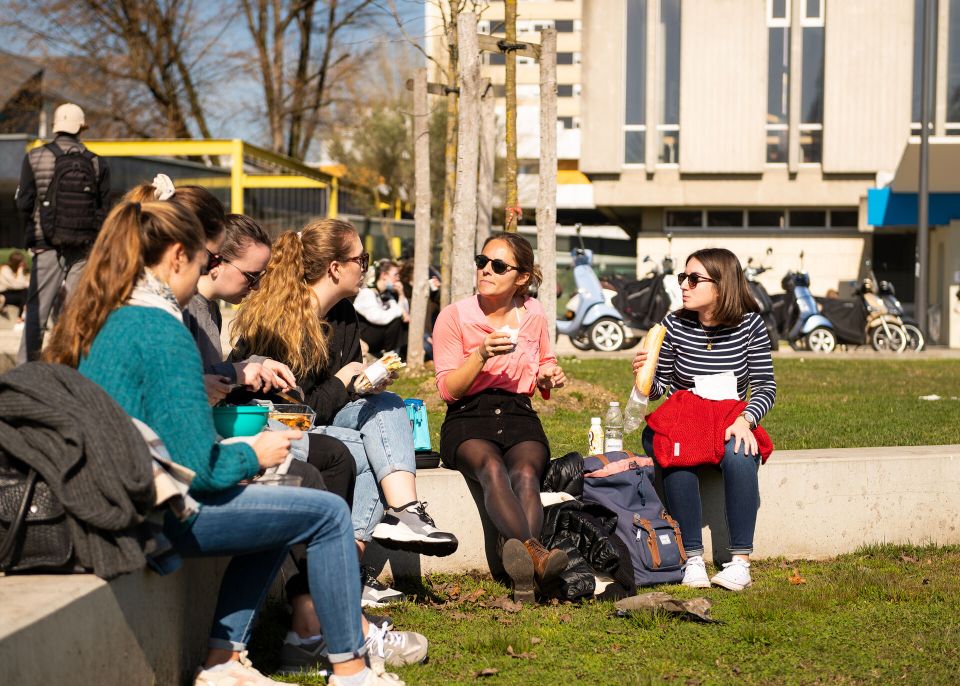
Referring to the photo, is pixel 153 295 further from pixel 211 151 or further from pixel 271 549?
pixel 211 151

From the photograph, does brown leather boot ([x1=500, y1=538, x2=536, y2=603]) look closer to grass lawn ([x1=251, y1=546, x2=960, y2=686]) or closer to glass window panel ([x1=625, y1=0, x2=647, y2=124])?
grass lawn ([x1=251, y1=546, x2=960, y2=686])

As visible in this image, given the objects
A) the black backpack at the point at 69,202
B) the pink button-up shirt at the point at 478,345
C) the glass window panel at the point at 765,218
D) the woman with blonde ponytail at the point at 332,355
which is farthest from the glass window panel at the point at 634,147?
the woman with blonde ponytail at the point at 332,355

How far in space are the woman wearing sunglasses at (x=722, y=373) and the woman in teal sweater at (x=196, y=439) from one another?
7.15ft

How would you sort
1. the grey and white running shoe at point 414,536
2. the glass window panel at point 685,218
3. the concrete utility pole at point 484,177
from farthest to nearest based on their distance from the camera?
1. the glass window panel at point 685,218
2. the concrete utility pole at point 484,177
3. the grey and white running shoe at point 414,536

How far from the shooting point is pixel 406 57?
159 ft

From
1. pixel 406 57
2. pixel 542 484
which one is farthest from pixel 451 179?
pixel 406 57

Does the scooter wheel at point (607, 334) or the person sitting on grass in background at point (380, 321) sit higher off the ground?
the person sitting on grass in background at point (380, 321)

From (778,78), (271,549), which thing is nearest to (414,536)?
(271,549)

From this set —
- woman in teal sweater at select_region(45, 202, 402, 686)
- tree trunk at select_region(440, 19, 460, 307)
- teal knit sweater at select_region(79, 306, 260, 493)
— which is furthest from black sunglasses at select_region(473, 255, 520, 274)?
Result: tree trunk at select_region(440, 19, 460, 307)

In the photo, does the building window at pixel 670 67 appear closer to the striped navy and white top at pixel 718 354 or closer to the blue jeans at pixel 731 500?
the striped navy and white top at pixel 718 354

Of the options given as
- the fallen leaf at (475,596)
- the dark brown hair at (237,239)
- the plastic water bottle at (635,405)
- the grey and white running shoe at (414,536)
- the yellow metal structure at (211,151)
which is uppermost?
the yellow metal structure at (211,151)

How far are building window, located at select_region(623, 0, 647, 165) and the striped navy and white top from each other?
2642cm

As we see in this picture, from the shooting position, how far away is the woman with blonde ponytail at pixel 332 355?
201 inches

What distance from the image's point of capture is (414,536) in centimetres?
479
